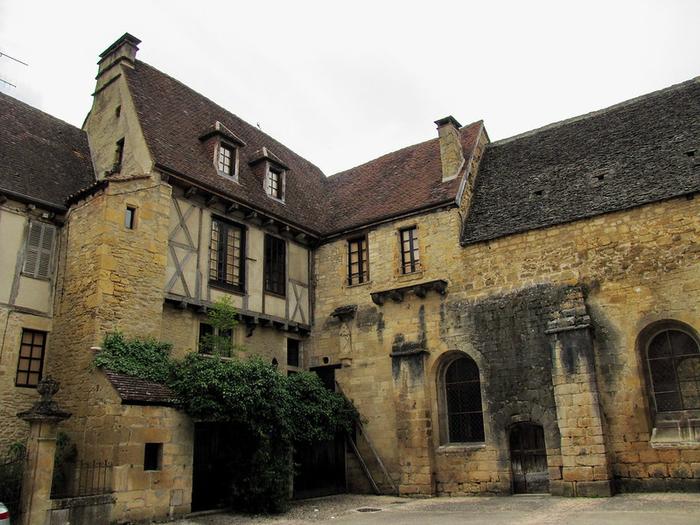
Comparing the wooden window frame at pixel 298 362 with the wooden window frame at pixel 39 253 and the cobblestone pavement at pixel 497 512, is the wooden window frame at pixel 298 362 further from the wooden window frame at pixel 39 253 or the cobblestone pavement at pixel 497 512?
the wooden window frame at pixel 39 253

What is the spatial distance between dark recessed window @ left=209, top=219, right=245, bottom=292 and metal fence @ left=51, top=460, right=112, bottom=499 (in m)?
4.85

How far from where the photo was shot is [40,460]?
9.16 metres

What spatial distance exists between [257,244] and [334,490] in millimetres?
6452

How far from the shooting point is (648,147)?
14.5 meters

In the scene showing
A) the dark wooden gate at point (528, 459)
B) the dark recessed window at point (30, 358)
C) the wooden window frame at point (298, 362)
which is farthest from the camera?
the wooden window frame at point (298, 362)

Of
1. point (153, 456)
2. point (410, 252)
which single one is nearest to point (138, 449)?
point (153, 456)

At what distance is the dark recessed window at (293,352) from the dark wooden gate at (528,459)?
6031 mm

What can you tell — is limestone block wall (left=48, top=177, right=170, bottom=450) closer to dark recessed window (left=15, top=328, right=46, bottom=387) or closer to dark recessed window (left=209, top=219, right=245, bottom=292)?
dark recessed window (left=15, top=328, right=46, bottom=387)

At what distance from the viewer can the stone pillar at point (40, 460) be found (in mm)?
8906

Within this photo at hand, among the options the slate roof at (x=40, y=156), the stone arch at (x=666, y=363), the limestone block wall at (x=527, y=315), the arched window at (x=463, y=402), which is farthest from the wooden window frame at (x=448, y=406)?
the slate roof at (x=40, y=156)

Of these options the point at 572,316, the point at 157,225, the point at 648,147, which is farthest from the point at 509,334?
the point at 157,225

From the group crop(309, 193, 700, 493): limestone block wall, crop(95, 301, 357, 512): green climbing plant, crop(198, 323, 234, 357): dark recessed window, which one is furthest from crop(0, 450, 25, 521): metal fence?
crop(309, 193, 700, 493): limestone block wall

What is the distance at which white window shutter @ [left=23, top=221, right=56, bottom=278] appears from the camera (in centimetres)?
1264

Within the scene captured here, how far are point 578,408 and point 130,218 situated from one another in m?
10.0
